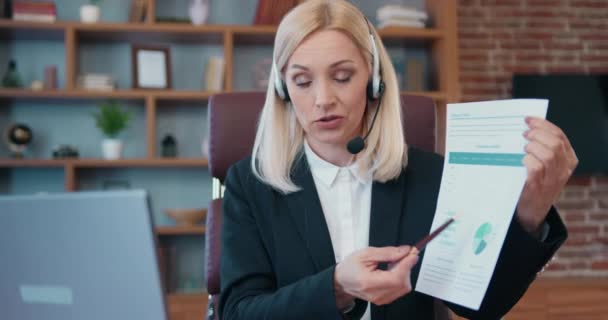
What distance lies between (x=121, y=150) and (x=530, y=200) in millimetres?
2862

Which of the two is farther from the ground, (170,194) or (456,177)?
(456,177)

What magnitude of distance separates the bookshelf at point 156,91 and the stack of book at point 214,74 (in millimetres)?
39

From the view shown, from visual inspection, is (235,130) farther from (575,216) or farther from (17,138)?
(575,216)

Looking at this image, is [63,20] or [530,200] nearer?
[530,200]

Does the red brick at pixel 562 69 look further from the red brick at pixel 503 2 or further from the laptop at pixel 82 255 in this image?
the laptop at pixel 82 255

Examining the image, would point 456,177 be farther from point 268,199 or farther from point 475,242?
point 268,199

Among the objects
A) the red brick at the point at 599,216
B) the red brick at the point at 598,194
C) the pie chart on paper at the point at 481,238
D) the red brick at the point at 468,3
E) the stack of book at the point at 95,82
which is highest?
the red brick at the point at 468,3

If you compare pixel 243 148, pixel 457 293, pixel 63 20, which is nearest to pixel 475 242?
pixel 457 293

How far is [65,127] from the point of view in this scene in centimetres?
358

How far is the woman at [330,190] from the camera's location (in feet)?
3.71

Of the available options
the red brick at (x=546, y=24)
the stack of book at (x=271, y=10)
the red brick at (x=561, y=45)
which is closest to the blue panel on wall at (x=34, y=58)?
the stack of book at (x=271, y=10)

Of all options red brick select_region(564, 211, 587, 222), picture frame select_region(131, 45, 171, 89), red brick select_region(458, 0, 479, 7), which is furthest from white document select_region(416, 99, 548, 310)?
red brick select_region(564, 211, 587, 222)

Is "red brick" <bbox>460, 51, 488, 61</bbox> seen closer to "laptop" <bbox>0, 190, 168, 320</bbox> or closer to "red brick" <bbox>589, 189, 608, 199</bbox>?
"red brick" <bbox>589, 189, 608, 199</bbox>

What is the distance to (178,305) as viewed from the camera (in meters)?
3.27
